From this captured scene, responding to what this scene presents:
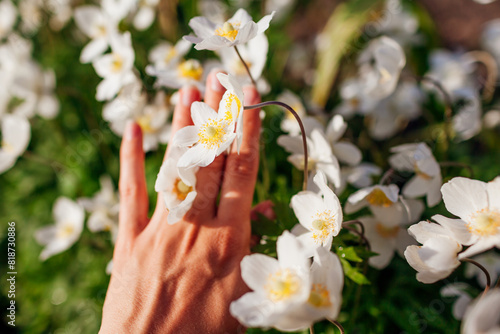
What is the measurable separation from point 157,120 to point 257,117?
0.54m

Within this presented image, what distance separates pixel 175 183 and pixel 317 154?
396mm

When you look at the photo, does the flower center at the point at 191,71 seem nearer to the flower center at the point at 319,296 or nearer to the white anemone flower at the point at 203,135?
the white anemone flower at the point at 203,135

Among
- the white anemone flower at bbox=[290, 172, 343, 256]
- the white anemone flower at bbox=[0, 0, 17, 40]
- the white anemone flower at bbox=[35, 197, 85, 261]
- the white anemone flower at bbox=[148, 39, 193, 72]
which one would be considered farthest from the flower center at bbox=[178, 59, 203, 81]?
the white anemone flower at bbox=[0, 0, 17, 40]

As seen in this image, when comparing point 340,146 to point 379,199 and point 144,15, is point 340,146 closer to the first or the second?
point 379,199

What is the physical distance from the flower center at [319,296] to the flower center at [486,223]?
14.6 inches

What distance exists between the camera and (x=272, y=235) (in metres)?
1.09

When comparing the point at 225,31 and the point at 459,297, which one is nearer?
the point at 225,31

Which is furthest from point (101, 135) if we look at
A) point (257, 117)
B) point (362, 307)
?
point (362, 307)

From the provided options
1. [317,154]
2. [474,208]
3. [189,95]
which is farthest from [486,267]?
[189,95]

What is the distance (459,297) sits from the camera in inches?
47.0

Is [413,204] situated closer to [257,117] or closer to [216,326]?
[257,117]

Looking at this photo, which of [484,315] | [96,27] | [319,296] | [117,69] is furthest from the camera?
[96,27]

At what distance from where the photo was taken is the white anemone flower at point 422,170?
3.43 feet

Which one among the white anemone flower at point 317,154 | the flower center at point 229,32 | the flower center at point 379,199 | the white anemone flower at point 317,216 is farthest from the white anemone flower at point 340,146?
the flower center at point 229,32
